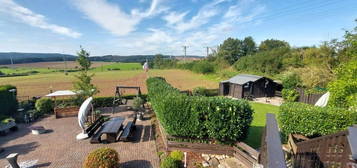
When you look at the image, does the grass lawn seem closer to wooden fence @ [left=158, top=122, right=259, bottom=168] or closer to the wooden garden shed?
wooden fence @ [left=158, top=122, right=259, bottom=168]

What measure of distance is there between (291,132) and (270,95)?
41.7 ft

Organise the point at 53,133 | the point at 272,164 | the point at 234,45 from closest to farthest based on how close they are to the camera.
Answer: the point at 272,164 → the point at 53,133 → the point at 234,45

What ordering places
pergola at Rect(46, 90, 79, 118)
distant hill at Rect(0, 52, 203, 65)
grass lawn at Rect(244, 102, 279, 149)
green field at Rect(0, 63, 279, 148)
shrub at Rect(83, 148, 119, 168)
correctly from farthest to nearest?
1. distant hill at Rect(0, 52, 203, 65)
2. pergola at Rect(46, 90, 79, 118)
3. green field at Rect(0, 63, 279, 148)
4. grass lawn at Rect(244, 102, 279, 149)
5. shrub at Rect(83, 148, 119, 168)

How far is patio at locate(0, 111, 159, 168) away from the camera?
6.12 meters

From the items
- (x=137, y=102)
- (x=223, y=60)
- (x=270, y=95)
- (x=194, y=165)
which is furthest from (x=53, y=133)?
(x=223, y=60)

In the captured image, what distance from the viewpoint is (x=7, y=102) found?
11.5m

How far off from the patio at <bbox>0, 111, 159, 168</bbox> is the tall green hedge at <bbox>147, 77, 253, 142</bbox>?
181cm

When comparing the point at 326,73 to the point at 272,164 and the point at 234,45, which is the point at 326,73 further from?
the point at 234,45

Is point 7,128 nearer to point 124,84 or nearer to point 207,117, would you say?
point 207,117

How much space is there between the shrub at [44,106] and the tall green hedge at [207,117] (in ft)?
37.9

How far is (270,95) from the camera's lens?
18.3 meters

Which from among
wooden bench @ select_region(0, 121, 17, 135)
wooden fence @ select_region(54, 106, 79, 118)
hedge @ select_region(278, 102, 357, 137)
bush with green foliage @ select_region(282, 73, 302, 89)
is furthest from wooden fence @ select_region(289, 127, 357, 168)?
bush with green foliage @ select_region(282, 73, 302, 89)

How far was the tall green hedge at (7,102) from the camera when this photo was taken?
1111 centimetres

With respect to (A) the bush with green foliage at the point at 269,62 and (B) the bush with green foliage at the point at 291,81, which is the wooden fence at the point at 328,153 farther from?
(A) the bush with green foliage at the point at 269,62
